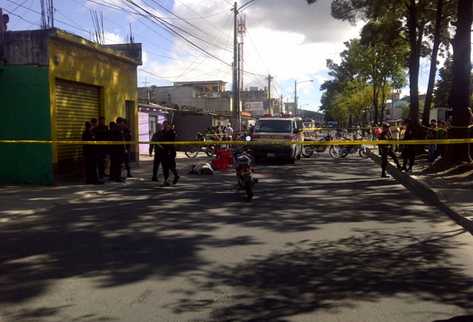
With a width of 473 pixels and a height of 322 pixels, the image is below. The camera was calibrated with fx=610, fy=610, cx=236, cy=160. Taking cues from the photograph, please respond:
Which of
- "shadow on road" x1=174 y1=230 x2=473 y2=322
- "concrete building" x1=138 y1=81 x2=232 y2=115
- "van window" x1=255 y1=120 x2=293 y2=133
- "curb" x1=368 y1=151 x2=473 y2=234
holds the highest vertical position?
"concrete building" x1=138 y1=81 x2=232 y2=115

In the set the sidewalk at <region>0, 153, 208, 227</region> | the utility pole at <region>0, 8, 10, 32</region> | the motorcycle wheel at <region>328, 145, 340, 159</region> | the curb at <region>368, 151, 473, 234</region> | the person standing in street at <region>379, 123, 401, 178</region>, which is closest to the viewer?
the curb at <region>368, 151, 473, 234</region>

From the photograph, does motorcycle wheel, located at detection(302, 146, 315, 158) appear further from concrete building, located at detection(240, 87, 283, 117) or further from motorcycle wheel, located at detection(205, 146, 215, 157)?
concrete building, located at detection(240, 87, 283, 117)

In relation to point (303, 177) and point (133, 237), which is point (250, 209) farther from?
point (303, 177)

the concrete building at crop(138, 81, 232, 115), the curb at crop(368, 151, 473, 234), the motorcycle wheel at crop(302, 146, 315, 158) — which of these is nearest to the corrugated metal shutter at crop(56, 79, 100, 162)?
the curb at crop(368, 151, 473, 234)

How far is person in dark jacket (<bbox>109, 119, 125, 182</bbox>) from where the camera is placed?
16.3 meters

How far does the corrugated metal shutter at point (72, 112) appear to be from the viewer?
646 inches

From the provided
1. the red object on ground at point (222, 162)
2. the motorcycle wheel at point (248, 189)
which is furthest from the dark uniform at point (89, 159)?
the red object on ground at point (222, 162)

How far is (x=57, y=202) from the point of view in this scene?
12562mm

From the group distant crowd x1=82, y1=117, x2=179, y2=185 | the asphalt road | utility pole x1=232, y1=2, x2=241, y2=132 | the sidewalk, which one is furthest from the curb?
utility pole x1=232, y1=2, x2=241, y2=132

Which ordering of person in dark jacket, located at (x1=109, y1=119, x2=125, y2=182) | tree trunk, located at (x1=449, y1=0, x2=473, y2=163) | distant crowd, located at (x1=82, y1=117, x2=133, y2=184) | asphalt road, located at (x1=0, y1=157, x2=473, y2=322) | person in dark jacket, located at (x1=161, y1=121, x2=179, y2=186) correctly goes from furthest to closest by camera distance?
tree trunk, located at (x1=449, y1=0, x2=473, y2=163) < person in dark jacket, located at (x1=109, y1=119, x2=125, y2=182) < person in dark jacket, located at (x1=161, y1=121, x2=179, y2=186) < distant crowd, located at (x1=82, y1=117, x2=133, y2=184) < asphalt road, located at (x1=0, y1=157, x2=473, y2=322)

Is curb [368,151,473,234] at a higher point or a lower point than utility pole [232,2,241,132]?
lower

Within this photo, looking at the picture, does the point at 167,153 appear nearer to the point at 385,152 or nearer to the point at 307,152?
the point at 385,152

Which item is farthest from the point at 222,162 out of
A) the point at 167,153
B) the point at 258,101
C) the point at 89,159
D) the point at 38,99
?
the point at 258,101

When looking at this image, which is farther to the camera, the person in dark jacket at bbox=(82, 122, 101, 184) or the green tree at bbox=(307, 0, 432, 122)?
the green tree at bbox=(307, 0, 432, 122)
